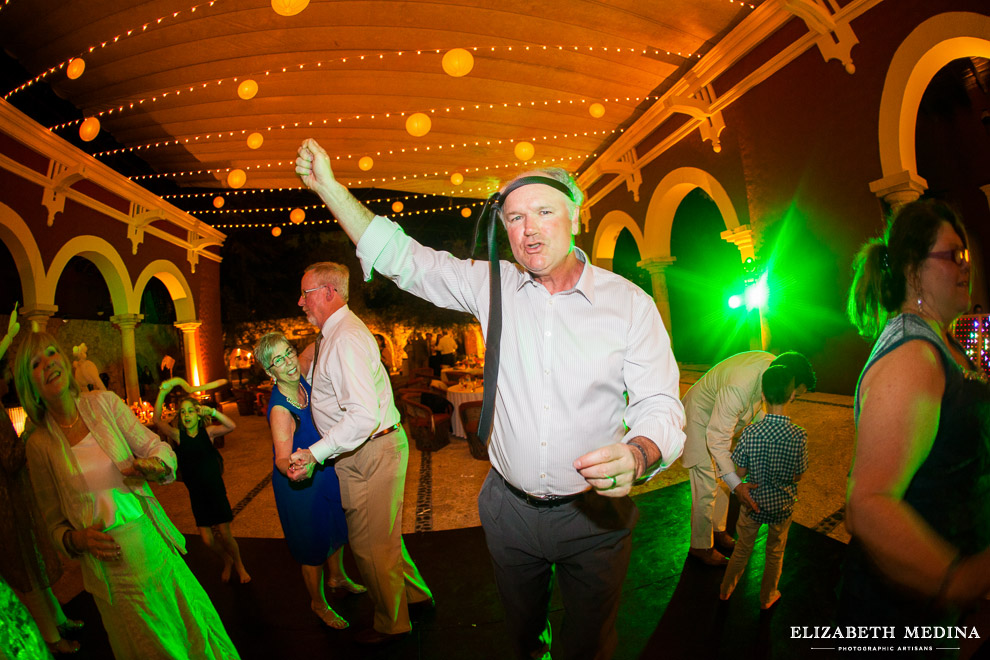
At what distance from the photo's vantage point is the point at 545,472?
4.79ft

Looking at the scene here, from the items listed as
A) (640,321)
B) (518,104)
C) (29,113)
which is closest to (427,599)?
(640,321)

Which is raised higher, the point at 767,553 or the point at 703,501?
the point at 703,501

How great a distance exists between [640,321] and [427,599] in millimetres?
2368

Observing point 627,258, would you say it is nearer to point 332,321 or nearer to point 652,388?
point 332,321

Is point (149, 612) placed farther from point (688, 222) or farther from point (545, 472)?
point (688, 222)

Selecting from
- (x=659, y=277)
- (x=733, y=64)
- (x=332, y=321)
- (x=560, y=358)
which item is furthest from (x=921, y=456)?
(x=659, y=277)

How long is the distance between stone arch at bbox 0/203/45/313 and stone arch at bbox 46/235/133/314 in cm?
14

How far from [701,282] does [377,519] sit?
11.6m

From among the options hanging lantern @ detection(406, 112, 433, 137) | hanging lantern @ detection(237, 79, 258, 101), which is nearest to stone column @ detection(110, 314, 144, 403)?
hanging lantern @ detection(237, 79, 258, 101)

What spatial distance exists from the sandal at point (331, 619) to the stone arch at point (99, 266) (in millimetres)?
7038

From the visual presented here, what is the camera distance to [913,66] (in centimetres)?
386

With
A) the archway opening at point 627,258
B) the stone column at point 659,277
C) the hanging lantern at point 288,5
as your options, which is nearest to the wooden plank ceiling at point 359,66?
the hanging lantern at point 288,5

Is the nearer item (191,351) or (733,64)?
(733,64)

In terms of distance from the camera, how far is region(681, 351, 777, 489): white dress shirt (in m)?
2.56
